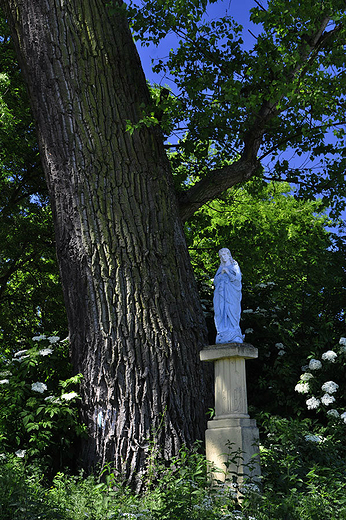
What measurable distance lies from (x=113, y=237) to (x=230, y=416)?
2328mm

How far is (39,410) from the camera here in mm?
5742

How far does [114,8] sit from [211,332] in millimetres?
4547

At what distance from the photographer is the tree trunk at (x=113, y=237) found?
5812 mm

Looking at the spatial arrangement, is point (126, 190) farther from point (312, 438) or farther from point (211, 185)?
point (312, 438)

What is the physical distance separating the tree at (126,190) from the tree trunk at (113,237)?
13 millimetres

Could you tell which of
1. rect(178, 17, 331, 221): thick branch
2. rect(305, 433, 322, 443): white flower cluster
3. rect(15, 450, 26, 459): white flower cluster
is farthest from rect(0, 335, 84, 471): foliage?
rect(178, 17, 331, 221): thick branch

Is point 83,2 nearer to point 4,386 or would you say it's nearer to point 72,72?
point 72,72

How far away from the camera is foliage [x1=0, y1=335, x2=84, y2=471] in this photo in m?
5.76

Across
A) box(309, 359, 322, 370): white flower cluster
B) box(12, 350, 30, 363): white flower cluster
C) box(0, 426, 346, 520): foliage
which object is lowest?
box(0, 426, 346, 520): foliage

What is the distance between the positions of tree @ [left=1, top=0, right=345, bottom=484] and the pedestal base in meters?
0.51

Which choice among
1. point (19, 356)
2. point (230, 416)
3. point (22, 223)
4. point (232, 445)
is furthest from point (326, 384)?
point (22, 223)

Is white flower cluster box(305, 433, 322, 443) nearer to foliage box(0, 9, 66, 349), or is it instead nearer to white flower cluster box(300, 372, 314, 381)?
white flower cluster box(300, 372, 314, 381)

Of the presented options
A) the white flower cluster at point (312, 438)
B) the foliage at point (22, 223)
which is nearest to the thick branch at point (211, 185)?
the white flower cluster at point (312, 438)

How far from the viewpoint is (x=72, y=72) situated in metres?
6.68
